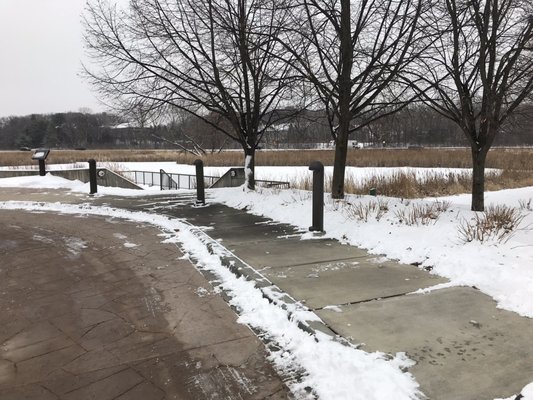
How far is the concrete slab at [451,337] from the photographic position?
3.11 metres

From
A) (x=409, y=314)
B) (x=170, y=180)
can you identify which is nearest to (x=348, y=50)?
(x=409, y=314)

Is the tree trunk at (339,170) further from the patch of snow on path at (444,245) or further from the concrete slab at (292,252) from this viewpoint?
the concrete slab at (292,252)

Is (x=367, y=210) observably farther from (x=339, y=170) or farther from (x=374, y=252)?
(x=339, y=170)

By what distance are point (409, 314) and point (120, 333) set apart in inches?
107

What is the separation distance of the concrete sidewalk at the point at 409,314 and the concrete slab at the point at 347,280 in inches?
0.4

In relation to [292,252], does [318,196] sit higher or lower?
higher

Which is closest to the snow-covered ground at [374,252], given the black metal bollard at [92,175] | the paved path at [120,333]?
the paved path at [120,333]

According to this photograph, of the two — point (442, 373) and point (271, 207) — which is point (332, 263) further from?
point (271, 207)

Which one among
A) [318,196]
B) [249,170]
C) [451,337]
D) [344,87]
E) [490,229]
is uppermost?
[344,87]

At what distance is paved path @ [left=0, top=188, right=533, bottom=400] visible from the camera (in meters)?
3.21

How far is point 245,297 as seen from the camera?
504cm

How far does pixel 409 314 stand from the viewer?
4301mm

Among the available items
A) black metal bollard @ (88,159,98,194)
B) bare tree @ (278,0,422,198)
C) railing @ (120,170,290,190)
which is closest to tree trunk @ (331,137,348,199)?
bare tree @ (278,0,422,198)

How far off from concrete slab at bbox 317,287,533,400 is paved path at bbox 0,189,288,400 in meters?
0.98
